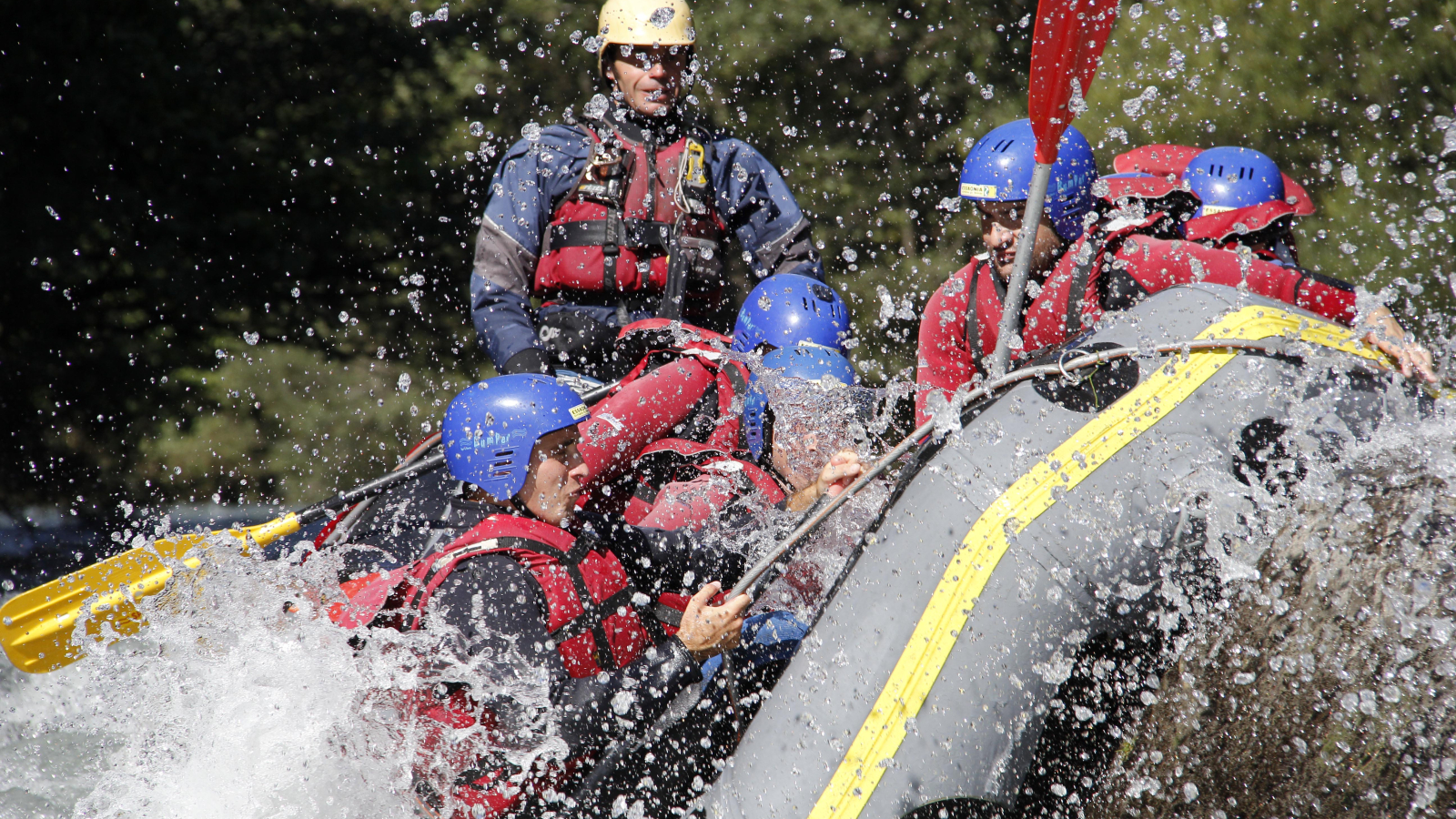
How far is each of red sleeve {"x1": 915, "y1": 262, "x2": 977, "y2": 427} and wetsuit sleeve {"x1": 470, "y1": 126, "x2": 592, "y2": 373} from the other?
1.38 metres

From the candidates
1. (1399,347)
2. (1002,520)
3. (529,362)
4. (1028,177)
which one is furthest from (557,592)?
(1399,347)

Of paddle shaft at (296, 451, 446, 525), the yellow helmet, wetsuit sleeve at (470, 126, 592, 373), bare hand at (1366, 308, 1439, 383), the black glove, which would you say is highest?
the yellow helmet

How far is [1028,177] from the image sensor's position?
121 inches

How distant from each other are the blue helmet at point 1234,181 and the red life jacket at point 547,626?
2.88 metres

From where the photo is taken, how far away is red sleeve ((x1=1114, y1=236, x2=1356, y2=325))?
9.62ft

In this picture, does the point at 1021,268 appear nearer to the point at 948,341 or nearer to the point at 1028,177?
the point at 1028,177

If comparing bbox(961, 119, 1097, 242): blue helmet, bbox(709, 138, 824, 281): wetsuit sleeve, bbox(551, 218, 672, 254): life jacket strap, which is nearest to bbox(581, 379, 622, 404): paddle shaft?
bbox(551, 218, 672, 254): life jacket strap

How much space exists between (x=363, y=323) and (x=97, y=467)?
2.07 meters

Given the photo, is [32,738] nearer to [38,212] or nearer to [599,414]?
[599,414]

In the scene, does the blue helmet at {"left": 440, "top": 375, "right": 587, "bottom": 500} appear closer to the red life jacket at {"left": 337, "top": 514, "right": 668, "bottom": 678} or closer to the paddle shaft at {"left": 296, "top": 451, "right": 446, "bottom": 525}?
the red life jacket at {"left": 337, "top": 514, "right": 668, "bottom": 678}

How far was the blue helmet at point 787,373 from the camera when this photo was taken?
334cm

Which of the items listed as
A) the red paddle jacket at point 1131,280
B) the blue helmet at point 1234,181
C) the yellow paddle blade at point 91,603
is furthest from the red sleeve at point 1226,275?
the yellow paddle blade at point 91,603

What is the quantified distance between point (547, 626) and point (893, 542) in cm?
84

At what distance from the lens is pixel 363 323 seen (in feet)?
26.3
